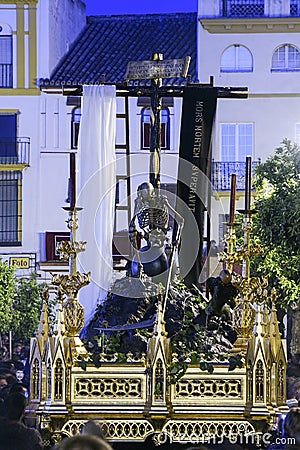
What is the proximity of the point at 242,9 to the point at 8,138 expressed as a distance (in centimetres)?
733

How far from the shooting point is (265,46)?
41.1 m

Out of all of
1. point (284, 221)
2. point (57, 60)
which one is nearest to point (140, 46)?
point (57, 60)

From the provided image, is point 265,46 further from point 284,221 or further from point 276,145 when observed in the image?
point 284,221

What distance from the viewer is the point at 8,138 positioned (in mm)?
41125

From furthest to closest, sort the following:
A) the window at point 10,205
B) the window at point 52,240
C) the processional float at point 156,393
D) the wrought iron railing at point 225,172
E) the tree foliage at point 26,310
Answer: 1. the window at point 10,205
2. the wrought iron railing at point 225,172
3. the window at point 52,240
4. the tree foliage at point 26,310
5. the processional float at point 156,393

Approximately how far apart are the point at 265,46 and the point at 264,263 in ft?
44.3

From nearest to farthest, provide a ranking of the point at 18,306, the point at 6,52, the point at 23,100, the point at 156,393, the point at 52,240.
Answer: the point at 156,393 < the point at 18,306 < the point at 52,240 < the point at 6,52 < the point at 23,100

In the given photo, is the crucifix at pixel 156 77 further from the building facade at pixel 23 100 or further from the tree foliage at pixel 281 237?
the building facade at pixel 23 100

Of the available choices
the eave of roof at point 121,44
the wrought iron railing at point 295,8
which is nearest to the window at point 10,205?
the eave of roof at point 121,44

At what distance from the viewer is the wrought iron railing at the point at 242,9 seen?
40.7 metres

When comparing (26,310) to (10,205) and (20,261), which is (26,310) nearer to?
(20,261)

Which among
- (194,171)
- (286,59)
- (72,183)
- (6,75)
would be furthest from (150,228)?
(6,75)

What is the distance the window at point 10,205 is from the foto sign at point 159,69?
26393 mm

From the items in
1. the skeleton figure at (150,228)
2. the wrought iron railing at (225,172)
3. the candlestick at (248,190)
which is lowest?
the skeleton figure at (150,228)
